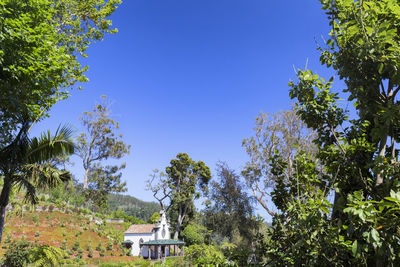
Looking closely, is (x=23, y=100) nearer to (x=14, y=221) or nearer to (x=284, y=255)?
(x=284, y=255)

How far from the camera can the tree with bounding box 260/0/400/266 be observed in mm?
1803

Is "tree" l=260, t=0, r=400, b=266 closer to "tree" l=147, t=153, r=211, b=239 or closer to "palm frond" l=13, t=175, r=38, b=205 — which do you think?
"palm frond" l=13, t=175, r=38, b=205

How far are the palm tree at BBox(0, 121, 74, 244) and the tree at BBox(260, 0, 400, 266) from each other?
7.64 meters

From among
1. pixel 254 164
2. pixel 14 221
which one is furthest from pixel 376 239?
pixel 14 221

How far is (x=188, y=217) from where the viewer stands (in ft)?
124

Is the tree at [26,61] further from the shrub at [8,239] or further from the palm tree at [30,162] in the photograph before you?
the shrub at [8,239]

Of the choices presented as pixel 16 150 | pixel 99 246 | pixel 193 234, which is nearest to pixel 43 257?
pixel 16 150

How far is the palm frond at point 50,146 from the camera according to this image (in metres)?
7.82

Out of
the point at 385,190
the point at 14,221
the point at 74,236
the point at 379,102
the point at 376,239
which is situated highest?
the point at 379,102

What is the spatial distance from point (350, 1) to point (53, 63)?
5.90 meters

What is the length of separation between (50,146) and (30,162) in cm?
84

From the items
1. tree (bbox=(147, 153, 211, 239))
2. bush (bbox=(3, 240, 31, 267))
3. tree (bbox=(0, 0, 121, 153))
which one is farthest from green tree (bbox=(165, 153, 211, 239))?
tree (bbox=(0, 0, 121, 153))

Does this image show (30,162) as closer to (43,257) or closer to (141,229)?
(43,257)

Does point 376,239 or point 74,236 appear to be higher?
point 376,239
